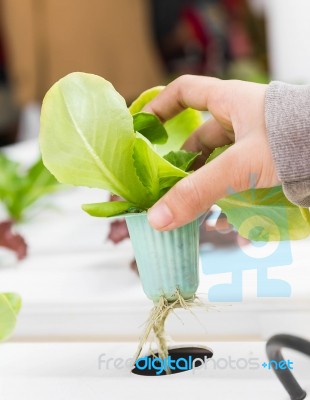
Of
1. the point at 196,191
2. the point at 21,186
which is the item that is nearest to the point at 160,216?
the point at 196,191

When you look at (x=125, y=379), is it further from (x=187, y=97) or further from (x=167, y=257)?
(x=187, y=97)

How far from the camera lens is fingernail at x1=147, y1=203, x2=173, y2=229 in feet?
1.20

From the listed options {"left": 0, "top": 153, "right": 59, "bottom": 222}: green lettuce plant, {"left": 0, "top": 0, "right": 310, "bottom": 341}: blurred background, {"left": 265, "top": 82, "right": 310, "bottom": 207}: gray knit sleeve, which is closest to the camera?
{"left": 265, "top": 82, "right": 310, "bottom": 207}: gray knit sleeve

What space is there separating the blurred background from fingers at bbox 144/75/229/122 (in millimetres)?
26

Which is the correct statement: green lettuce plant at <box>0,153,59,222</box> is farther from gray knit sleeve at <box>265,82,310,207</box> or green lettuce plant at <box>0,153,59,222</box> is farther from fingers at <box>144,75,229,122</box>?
gray knit sleeve at <box>265,82,310,207</box>

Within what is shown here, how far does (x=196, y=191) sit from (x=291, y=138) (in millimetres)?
58

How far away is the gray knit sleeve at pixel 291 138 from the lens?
1.15 feet

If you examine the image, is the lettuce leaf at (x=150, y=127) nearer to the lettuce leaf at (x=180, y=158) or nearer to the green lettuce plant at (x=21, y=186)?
the lettuce leaf at (x=180, y=158)

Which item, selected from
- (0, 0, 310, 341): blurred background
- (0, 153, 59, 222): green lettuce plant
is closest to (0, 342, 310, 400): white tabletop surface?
(0, 0, 310, 341): blurred background

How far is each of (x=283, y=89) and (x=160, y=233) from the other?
107mm

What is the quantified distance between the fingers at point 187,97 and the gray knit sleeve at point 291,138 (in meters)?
0.05

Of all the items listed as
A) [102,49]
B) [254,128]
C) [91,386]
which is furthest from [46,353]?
[102,49]

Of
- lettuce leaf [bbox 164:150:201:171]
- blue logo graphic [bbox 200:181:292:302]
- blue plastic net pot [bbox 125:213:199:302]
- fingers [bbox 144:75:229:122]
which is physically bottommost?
blue logo graphic [bbox 200:181:292:302]

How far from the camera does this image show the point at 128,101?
42 centimetres
